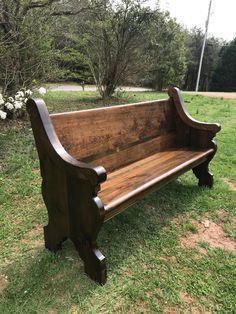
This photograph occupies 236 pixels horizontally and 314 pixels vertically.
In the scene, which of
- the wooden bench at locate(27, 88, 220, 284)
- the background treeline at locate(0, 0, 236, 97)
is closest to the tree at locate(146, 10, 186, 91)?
the background treeline at locate(0, 0, 236, 97)

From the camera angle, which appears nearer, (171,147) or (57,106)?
(171,147)

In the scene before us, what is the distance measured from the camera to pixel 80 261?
2.24 metres

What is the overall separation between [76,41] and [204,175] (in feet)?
21.9

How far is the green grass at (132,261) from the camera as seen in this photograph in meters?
1.90

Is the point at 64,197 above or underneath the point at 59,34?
underneath

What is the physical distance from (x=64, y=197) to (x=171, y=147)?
1736 millimetres

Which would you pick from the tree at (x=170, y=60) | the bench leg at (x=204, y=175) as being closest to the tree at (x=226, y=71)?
the tree at (x=170, y=60)

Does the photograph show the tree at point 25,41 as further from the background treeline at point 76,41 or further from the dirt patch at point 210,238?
the dirt patch at point 210,238

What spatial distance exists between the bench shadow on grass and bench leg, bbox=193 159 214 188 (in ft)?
1.35

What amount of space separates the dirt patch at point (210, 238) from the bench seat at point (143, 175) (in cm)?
54

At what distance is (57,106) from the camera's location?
7.42 m

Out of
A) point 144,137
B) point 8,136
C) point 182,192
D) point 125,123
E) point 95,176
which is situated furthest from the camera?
point 8,136

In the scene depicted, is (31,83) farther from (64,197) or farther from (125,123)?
(64,197)

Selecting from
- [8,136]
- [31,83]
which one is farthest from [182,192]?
[31,83]
